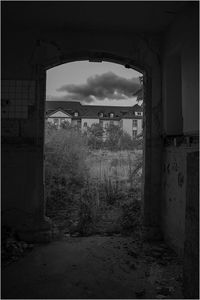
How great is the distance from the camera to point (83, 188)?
6109mm


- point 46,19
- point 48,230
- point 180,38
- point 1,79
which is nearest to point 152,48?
point 180,38

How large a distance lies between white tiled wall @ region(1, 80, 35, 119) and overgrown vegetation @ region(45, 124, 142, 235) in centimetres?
196

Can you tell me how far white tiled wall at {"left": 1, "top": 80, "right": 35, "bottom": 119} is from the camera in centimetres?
379

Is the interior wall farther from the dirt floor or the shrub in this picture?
the shrub

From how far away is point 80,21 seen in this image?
3.62 m

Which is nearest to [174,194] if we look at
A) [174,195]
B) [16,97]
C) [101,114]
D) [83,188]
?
[174,195]

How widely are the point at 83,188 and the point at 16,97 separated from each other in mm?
2996

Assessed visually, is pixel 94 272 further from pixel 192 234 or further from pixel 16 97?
pixel 16 97

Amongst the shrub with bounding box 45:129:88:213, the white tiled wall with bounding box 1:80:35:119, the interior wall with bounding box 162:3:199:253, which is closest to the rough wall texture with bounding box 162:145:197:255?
the interior wall with bounding box 162:3:199:253

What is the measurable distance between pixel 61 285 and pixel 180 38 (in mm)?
3300

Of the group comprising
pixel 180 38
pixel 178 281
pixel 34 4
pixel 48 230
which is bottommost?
pixel 178 281

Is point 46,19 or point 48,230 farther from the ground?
point 46,19

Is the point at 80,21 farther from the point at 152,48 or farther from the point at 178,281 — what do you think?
the point at 178,281

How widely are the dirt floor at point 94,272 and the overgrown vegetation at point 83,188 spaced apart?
57 cm
